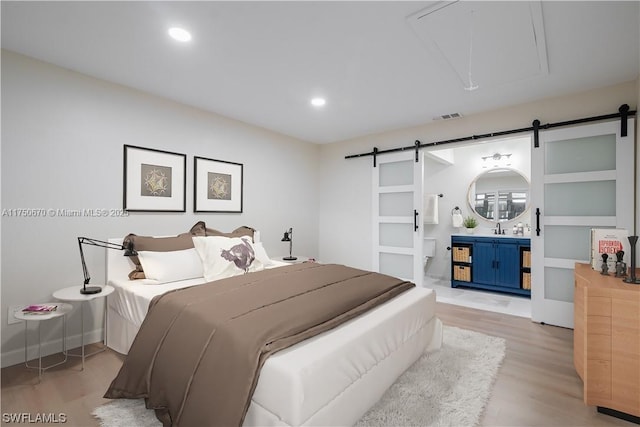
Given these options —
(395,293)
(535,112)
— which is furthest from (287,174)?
(535,112)

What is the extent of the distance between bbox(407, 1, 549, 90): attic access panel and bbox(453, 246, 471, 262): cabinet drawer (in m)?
2.98

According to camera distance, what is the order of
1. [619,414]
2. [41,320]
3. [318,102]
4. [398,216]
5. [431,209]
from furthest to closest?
[431,209], [398,216], [318,102], [41,320], [619,414]

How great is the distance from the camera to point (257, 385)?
4.46 feet

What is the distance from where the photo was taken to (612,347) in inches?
72.5

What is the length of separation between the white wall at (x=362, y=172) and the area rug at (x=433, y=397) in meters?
2.52

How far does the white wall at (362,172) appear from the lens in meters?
3.51

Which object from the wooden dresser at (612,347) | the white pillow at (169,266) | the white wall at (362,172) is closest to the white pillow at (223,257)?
the white pillow at (169,266)

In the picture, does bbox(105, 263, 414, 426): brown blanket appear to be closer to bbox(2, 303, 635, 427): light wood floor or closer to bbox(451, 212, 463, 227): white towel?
bbox(2, 303, 635, 427): light wood floor

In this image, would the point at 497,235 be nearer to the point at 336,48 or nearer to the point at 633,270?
the point at 633,270

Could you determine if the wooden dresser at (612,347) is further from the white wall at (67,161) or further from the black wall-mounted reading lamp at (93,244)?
the white wall at (67,161)

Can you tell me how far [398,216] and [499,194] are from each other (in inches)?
81.8

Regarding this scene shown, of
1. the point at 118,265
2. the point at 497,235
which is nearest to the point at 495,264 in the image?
the point at 497,235

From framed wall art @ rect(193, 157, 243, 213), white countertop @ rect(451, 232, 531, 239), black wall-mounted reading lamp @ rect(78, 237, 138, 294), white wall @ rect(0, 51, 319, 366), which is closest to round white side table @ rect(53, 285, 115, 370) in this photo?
black wall-mounted reading lamp @ rect(78, 237, 138, 294)

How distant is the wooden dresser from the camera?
5.83 ft
